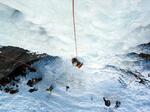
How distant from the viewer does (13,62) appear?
18.8 feet

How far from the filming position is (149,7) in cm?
666

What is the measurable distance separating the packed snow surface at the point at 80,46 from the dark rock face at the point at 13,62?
0.14m

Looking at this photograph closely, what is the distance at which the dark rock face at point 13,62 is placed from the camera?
566 cm

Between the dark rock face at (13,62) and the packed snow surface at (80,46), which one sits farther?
the dark rock face at (13,62)

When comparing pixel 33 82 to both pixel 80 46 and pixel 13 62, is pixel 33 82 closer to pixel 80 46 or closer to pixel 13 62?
pixel 13 62

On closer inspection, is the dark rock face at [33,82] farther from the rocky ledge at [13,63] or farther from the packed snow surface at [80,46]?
the rocky ledge at [13,63]

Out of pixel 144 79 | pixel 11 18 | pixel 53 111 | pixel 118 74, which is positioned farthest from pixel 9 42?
pixel 144 79

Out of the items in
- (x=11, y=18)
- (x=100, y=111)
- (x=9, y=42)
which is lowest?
(x=100, y=111)

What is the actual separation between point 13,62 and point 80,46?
1371mm

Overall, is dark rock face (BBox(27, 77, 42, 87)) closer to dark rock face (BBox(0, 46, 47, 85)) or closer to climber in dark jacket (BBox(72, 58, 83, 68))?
dark rock face (BBox(0, 46, 47, 85))

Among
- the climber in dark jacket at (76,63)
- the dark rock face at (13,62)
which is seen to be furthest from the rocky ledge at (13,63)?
the climber in dark jacket at (76,63)

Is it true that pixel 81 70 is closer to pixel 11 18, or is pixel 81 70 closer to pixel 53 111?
pixel 53 111

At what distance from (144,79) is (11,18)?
2.94 meters

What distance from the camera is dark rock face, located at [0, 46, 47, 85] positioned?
223 inches
